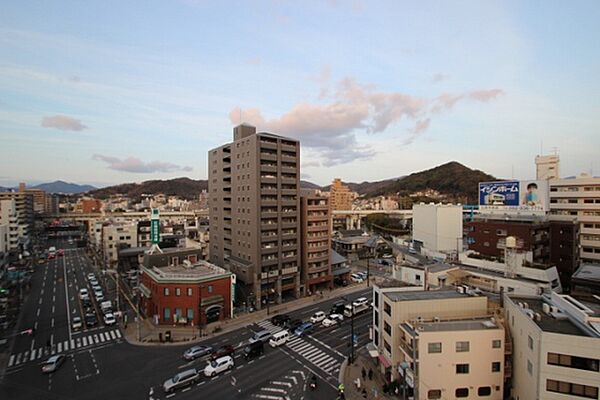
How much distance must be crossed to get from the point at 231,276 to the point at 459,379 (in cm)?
2726

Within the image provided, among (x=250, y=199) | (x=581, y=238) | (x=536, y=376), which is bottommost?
(x=536, y=376)

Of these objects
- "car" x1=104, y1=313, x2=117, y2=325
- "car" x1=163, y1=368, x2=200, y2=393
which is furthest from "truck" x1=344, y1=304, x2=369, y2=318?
"car" x1=104, y1=313, x2=117, y2=325

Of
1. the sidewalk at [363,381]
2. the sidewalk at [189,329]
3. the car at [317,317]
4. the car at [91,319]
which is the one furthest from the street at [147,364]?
the sidewalk at [363,381]

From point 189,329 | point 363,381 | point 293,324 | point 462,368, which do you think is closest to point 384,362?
point 363,381

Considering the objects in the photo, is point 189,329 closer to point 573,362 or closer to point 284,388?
point 284,388

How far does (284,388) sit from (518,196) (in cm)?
4718

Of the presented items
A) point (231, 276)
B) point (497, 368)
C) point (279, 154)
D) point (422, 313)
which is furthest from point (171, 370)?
point (279, 154)

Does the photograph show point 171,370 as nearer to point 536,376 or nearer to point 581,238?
point 536,376

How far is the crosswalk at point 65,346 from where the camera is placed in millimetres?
30219

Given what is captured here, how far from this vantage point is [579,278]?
35500 millimetres

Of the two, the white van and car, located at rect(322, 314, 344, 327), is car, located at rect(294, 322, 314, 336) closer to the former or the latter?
car, located at rect(322, 314, 344, 327)

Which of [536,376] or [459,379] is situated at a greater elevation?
[536,376]

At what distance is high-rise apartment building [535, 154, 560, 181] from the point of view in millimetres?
61769

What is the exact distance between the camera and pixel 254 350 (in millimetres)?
30516
